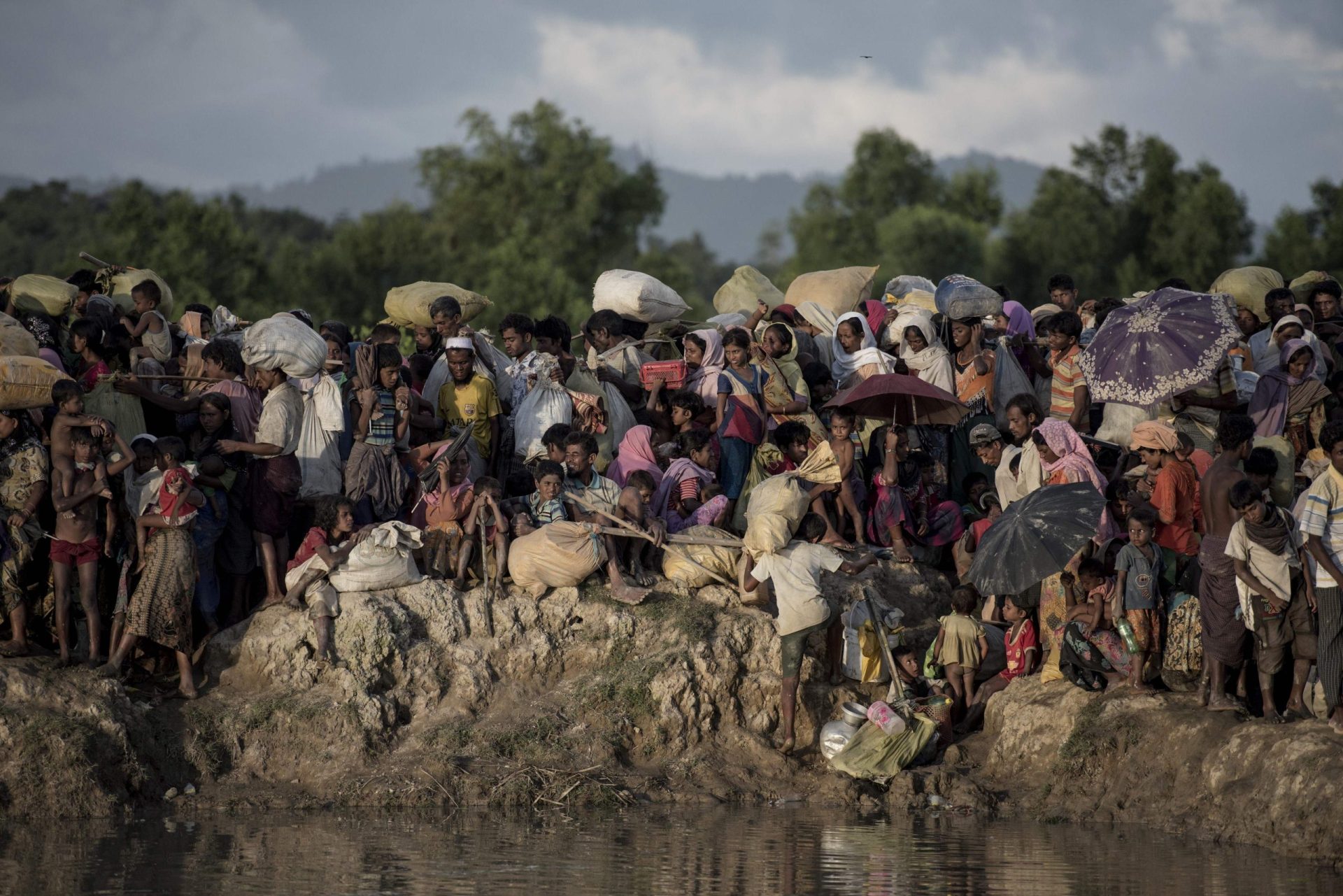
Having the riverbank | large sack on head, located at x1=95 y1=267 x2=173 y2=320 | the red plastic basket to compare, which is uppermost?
large sack on head, located at x1=95 y1=267 x2=173 y2=320

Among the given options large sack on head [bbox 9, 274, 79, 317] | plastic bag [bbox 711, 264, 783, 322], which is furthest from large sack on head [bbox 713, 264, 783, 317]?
large sack on head [bbox 9, 274, 79, 317]

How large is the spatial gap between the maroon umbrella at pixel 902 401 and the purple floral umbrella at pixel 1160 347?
3.60 ft

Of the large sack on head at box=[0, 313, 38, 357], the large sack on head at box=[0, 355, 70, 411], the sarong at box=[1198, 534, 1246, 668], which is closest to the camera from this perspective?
the sarong at box=[1198, 534, 1246, 668]

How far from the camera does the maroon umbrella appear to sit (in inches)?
464

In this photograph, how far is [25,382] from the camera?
34.1 feet

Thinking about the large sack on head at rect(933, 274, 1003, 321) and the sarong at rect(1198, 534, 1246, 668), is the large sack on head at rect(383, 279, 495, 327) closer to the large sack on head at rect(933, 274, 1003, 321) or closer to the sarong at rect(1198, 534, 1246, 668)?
the large sack on head at rect(933, 274, 1003, 321)

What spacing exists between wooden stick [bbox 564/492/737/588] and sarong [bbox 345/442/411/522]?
119 centimetres

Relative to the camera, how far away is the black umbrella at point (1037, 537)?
9.99 metres

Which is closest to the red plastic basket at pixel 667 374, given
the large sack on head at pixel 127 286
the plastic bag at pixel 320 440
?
the plastic bag at pixel 320 440

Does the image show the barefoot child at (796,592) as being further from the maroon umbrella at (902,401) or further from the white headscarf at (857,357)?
the white headscarf at (857,357)

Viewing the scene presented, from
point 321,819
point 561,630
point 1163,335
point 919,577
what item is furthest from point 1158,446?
point 321,819

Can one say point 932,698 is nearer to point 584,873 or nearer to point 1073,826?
point 1073,826

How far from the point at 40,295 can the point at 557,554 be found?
15.0ft

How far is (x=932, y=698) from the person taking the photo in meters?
11.2
